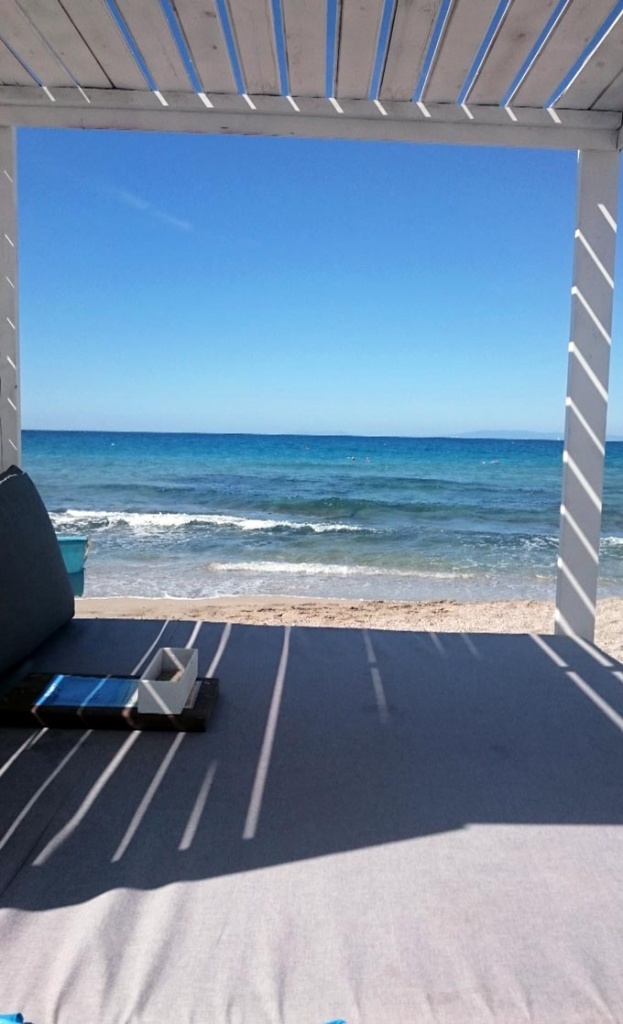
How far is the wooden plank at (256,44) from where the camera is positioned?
2145 mm

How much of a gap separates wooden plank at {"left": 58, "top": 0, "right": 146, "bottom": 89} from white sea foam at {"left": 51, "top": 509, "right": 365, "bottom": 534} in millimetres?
7980

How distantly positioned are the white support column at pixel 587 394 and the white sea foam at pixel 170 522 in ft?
24.6

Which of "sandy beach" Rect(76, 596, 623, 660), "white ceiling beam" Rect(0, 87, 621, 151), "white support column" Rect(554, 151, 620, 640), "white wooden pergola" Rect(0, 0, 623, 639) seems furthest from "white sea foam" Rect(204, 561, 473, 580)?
"white ceiling beam" Rect(0, 87, 621, 151)

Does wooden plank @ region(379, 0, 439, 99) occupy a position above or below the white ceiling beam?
above

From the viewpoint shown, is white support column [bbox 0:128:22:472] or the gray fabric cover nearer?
the gray fabric cover

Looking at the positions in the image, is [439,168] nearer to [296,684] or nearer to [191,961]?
[296,684]

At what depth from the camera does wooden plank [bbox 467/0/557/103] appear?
2092 mm

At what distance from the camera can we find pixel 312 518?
12.0 m

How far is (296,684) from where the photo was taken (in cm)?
174

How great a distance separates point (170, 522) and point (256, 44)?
30.0ft

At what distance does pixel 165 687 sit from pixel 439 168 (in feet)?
45.0

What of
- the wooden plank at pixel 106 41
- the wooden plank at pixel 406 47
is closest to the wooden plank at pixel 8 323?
the wooden plank at pixel 106 41

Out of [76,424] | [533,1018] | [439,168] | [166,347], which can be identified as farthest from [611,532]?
[76,424]

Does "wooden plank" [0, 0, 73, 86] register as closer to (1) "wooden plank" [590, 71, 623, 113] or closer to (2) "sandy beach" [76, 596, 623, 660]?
(1) "wooden plank" [590, 71, 623, 113]
